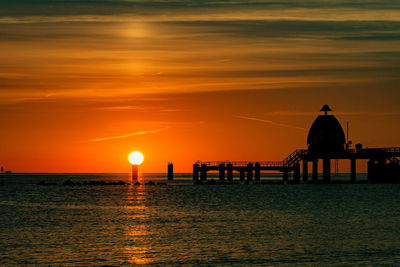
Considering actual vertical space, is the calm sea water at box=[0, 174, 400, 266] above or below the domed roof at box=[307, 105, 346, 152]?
below

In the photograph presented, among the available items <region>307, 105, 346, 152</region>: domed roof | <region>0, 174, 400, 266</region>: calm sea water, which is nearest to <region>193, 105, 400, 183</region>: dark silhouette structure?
<region>307, 105, 346, 152</region>: domed roof

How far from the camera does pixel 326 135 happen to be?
5226 inches

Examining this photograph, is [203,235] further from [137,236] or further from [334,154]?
[334,154]

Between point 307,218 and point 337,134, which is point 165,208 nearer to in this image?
point 307,218

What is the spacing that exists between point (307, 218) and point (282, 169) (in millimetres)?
74684

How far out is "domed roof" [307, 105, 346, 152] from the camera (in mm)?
132750

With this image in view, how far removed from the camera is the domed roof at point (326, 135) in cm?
13275


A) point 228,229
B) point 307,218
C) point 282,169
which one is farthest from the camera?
point 282,169

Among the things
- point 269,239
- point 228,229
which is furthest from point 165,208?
point 269,239

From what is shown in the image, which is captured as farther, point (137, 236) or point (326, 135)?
point (326, 135)

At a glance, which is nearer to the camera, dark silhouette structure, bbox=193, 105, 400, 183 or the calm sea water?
the calm sea water

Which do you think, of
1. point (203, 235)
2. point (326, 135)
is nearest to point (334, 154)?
point (326, 135)

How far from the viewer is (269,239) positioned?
49.3 metres

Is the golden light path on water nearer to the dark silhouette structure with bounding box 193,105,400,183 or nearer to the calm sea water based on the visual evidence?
the calm sea water
